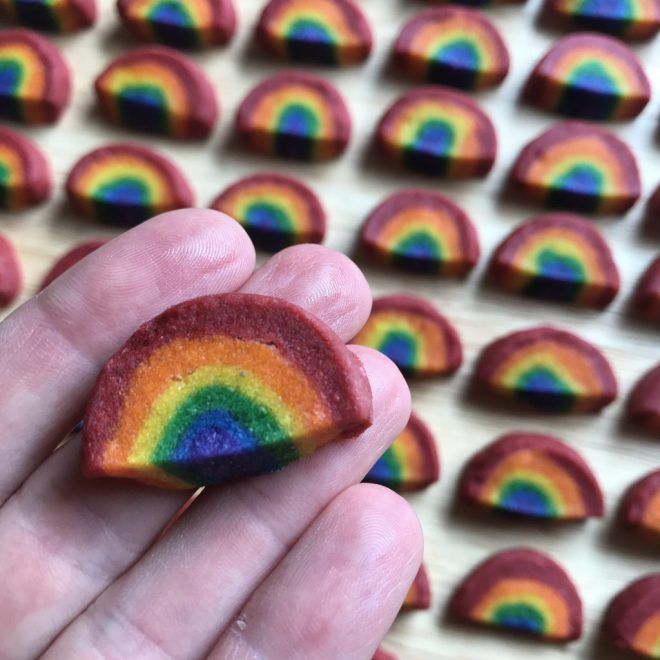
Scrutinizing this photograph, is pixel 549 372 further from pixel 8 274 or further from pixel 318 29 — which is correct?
pixel 8 274

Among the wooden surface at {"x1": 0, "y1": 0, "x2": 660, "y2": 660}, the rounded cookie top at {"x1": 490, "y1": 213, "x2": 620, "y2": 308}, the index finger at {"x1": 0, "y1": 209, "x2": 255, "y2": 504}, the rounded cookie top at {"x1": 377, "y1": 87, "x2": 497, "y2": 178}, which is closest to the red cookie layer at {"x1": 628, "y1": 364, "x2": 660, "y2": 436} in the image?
the wooden surface at {"x1": 0, "y1": 0, "x2": 660, "y2": 660}

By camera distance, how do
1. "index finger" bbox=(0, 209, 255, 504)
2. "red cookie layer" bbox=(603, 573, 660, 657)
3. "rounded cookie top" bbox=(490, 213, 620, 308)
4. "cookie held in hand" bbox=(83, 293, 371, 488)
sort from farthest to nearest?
"rounded cookie top" bbox=(490, 213, 620, 308) < "red cookie layer" bbox=(603, 573, 660, 657) < "index finger" bbox=(0, 209, 255, 504) < "cookie held in hand" bbox=(83, 293, 371, 488)

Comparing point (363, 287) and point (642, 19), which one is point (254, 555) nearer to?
point (363, 287)

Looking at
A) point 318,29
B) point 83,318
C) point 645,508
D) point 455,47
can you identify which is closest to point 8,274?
point 83,318

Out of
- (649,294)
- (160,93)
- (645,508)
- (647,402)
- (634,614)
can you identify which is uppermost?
(160,93)

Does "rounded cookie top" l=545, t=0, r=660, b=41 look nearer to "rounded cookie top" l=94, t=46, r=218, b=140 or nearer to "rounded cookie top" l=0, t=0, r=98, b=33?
"rounded cookie top" l=94, t=46, r=218, b=140

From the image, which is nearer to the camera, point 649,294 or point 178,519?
point 178,519
